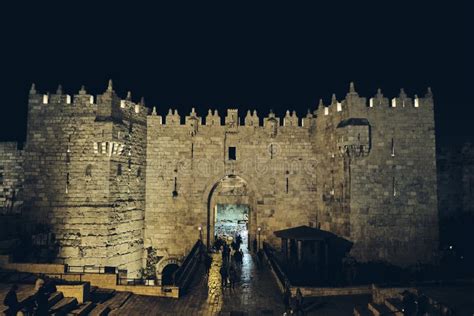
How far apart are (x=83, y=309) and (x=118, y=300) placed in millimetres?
1861

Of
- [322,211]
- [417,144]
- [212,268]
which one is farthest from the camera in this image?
[322,211]

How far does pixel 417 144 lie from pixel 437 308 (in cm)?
1146

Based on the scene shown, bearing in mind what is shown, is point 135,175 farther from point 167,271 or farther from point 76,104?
point 167,271

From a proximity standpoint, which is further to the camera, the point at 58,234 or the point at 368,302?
the point at 58,234

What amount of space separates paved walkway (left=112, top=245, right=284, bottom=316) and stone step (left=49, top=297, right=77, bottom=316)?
1539 millimetres

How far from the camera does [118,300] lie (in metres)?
14.4

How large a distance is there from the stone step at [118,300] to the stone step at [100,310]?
0.87 ft

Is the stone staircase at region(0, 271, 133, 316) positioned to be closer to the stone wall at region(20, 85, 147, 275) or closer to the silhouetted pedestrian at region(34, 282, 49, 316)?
the silhouetted pedestrian at region(34, 282, 49, 316)

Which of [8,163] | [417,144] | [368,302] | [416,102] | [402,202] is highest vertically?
[416,102]

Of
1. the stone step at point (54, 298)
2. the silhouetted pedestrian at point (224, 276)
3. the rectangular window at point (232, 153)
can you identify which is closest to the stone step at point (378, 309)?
the silhouetted pedestrian at point (224, 276)

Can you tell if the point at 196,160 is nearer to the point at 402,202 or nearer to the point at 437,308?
the point at 402,202

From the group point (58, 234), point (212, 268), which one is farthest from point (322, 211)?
point (58, 234)

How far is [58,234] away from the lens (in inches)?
804

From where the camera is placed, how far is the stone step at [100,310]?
12.7 metres
